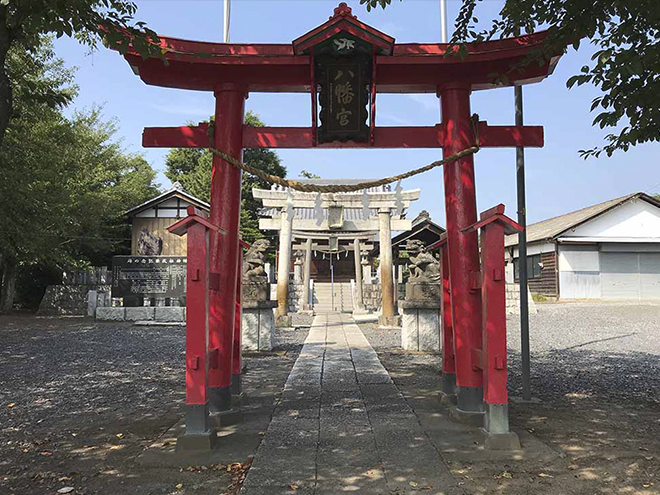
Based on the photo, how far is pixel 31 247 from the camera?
13.7 metres

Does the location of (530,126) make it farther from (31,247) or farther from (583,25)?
(31,247)

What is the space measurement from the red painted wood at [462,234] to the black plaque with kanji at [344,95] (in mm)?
895

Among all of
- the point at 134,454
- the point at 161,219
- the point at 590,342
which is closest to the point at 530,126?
the point at 134,454

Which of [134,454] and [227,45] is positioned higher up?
[227,45]

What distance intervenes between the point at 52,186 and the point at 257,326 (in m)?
8.83

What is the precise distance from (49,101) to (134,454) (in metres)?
4.92

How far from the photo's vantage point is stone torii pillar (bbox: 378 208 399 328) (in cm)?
1451

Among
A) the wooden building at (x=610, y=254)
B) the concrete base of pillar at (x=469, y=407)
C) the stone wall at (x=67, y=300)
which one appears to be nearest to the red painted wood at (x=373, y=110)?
the concrete base of pillar at (x=469, y=407)

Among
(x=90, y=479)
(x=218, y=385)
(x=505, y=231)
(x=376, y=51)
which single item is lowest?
(x=90, y=479)

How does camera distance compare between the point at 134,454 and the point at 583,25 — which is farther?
the point at 583,25

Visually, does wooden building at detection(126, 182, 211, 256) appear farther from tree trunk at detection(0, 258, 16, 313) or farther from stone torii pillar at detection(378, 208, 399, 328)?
stone torii pillar at detection(378, 208, 399, 328)

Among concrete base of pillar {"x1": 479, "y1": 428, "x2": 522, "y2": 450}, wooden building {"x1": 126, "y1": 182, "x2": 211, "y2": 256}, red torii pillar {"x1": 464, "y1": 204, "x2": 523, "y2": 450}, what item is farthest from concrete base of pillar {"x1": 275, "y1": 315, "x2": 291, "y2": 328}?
concrete base of pillar {"x1": 479, "y1": 428, "x2": 522, "y2": 450}

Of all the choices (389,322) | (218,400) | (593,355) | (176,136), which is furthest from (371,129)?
(389,322)

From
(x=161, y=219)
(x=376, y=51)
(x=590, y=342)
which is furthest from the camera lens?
(x=161, y=219)
